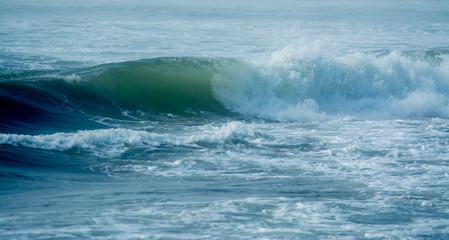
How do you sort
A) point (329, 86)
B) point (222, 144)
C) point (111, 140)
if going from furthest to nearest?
point (329, 86)
point (222, 144)
point (111, 140)

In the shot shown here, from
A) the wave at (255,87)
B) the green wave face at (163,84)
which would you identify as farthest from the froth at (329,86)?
the green wave face at (163,84)

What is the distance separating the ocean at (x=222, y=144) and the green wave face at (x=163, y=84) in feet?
0.19

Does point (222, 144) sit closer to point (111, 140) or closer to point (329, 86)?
point (111, 140)

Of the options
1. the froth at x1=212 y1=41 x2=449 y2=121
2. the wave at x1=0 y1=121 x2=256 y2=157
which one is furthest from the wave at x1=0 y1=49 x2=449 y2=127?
the wave at x1=0 y1=121 x2=256 y2=157

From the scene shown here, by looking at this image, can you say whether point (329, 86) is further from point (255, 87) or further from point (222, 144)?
point (222, 144)

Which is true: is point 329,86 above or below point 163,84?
below

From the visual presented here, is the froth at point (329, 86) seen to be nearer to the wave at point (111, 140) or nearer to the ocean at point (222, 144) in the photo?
the ocean at point (222, 144)

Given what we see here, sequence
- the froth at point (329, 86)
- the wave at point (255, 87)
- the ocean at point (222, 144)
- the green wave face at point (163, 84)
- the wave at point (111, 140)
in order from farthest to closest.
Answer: the froth at point (329, 86)
the green wave face at point (163, 84)
the wave at point (255, 87)
the wave at point (111, 140)
the ocean at point (222, 144)

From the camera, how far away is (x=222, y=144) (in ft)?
34.1

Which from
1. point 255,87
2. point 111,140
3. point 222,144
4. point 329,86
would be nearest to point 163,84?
point 255,87

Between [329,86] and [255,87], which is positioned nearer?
[255,87]

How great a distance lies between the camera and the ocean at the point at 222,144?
635 cm

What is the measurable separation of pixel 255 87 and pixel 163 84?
2.72m

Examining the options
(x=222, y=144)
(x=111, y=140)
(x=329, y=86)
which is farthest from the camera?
(x=329, y=86)
